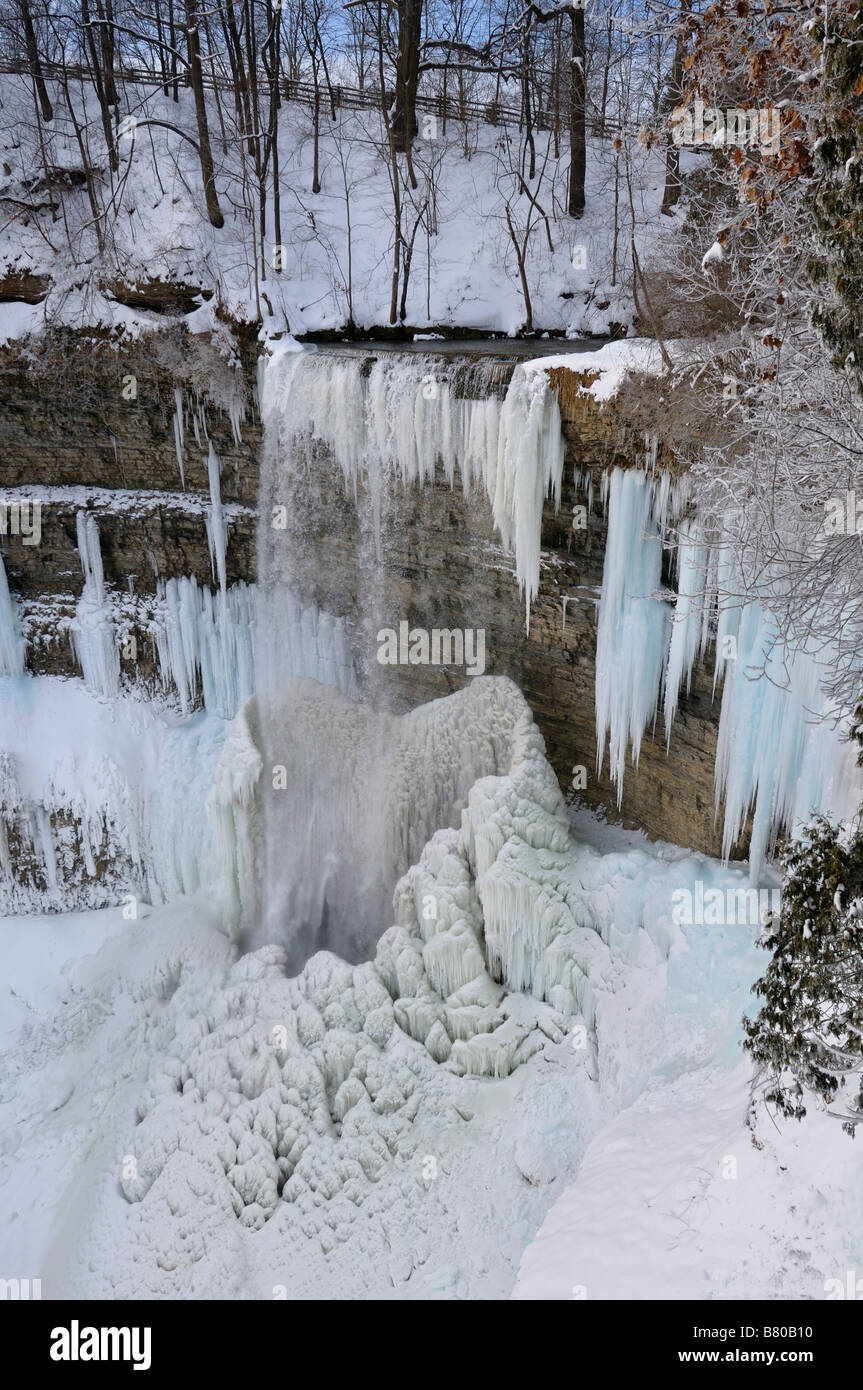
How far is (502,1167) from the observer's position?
25.6 feet

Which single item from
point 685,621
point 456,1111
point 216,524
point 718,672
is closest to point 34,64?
point 216,524

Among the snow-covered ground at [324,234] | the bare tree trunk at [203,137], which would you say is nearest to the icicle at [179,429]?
the snow-covered ground at [324,234]

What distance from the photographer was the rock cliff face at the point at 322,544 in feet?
31.6

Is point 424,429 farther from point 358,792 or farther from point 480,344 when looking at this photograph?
point 480,344

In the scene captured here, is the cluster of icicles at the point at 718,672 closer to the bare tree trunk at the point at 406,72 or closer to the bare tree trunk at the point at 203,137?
the bare tree trunk at the point at 203,137

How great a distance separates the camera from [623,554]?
29.5 feet

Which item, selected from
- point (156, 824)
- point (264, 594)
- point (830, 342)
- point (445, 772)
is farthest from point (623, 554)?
point (156, 824)

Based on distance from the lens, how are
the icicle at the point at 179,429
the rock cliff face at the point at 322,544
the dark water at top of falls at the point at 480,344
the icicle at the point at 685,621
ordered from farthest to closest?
the dark water at top of falls at the point at 480,344 → the icicle at the point at 179,429 → the rock cliff face at the point at 322,544 → the icicle at the point at 685,621

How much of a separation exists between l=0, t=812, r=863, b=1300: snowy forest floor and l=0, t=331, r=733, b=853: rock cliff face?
1.27 metres

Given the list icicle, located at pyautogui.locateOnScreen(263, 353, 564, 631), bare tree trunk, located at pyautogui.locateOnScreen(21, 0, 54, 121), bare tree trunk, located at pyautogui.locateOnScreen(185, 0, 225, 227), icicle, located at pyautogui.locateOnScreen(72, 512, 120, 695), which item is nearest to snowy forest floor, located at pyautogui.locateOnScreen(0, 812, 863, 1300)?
icicle, located at pyautogui.locateOnScreen(263, 353, 564, 631)

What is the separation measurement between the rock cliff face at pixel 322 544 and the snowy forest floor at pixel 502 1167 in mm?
1271

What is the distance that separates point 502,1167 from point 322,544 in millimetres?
7751

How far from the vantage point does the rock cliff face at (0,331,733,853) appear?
9.62m
